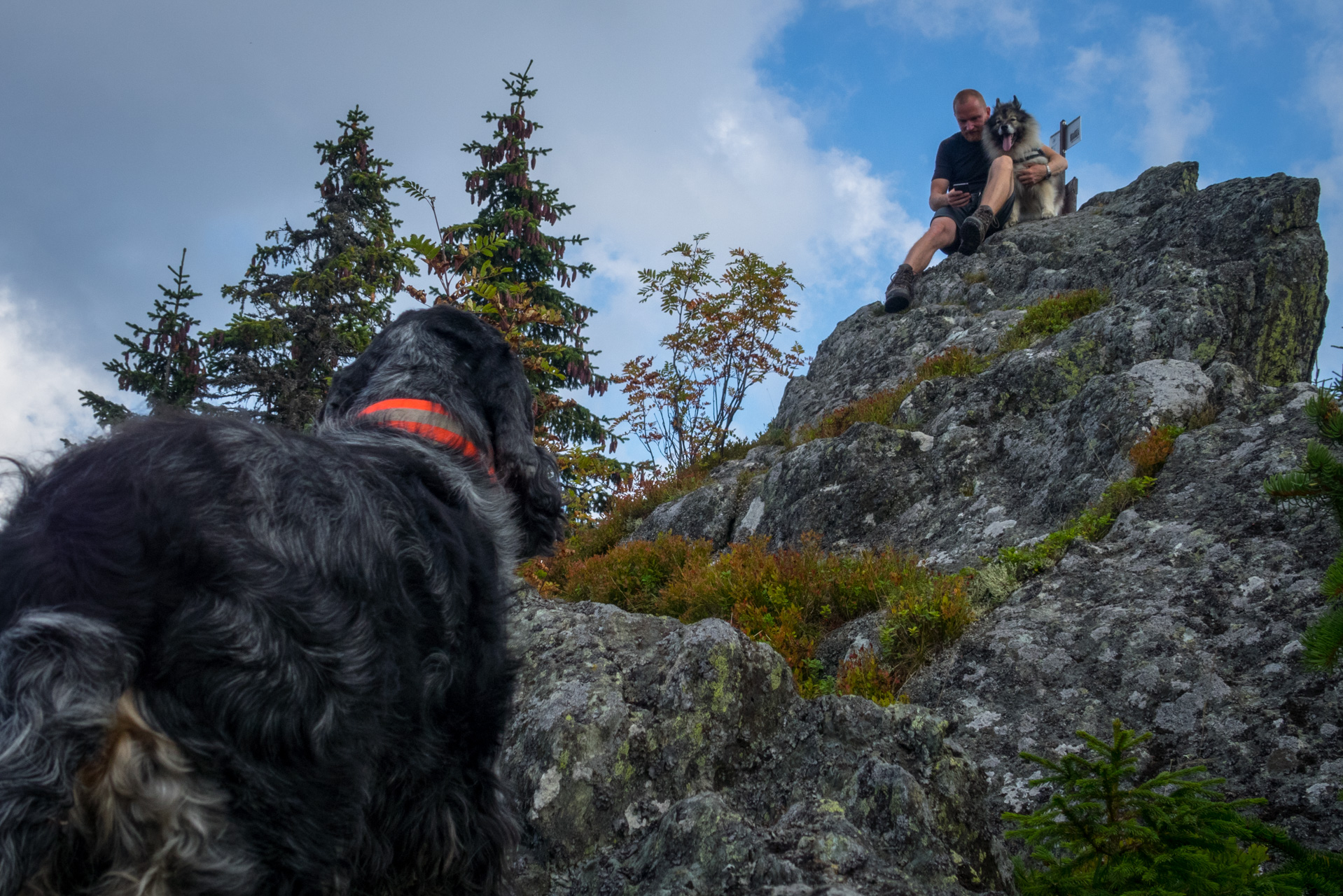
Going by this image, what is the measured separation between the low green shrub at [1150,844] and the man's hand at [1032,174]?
11637 mm

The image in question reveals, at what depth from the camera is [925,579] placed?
16.0 feet

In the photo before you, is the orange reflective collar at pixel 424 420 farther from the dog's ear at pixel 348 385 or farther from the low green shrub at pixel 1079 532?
the low green shrub at pixel 1079 532

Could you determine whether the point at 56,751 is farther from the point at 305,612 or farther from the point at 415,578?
the point at 415,578

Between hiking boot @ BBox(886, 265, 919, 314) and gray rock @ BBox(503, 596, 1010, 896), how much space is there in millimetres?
8762

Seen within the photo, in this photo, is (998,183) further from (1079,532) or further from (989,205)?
(1079,532)

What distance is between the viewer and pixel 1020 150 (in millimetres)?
11922

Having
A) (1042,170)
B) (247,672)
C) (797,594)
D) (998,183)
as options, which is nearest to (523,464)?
(247,672)

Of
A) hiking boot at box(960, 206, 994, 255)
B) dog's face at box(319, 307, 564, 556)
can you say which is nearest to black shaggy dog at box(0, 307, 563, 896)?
dog's face at box(319, 307, 564, 556)

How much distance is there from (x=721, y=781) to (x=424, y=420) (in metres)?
1.76

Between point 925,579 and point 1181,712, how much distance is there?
5.54ft

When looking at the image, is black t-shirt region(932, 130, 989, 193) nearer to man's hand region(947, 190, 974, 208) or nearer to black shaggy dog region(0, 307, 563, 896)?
man's hand region(947, 190, 974, 208)

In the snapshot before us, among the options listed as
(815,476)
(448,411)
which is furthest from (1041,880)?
(815,476)

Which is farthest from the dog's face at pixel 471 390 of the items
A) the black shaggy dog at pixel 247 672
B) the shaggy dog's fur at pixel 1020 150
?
the shaggy dog's fur at pixel 1020 150

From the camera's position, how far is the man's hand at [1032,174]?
12.0 m
